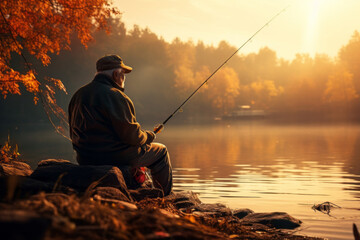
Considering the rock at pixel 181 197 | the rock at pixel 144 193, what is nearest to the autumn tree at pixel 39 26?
the rock at pixel 181 197

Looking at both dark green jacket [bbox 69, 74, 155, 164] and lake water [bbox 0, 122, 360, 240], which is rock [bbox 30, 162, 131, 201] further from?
lake water [bbox 0, 122, 360, 240]

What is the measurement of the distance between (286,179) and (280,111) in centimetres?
6212

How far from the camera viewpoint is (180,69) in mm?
61375

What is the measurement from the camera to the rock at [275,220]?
5.84 meters

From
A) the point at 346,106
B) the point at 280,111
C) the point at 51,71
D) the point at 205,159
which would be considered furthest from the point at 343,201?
the point at 280,111

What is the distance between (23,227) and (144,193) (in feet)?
10.2

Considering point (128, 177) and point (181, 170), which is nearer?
point (128, 177)

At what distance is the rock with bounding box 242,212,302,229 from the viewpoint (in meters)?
5.84

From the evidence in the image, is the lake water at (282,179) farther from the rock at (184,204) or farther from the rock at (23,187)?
the rock at (23,187)

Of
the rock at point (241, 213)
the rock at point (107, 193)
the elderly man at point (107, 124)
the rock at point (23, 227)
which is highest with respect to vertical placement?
the elderly man at point (107, 124)

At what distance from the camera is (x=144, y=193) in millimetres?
5258

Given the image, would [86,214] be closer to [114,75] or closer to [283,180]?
[114,75]

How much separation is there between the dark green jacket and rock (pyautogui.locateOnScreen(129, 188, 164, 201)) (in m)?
0.42

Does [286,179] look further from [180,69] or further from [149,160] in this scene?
[180,69]
